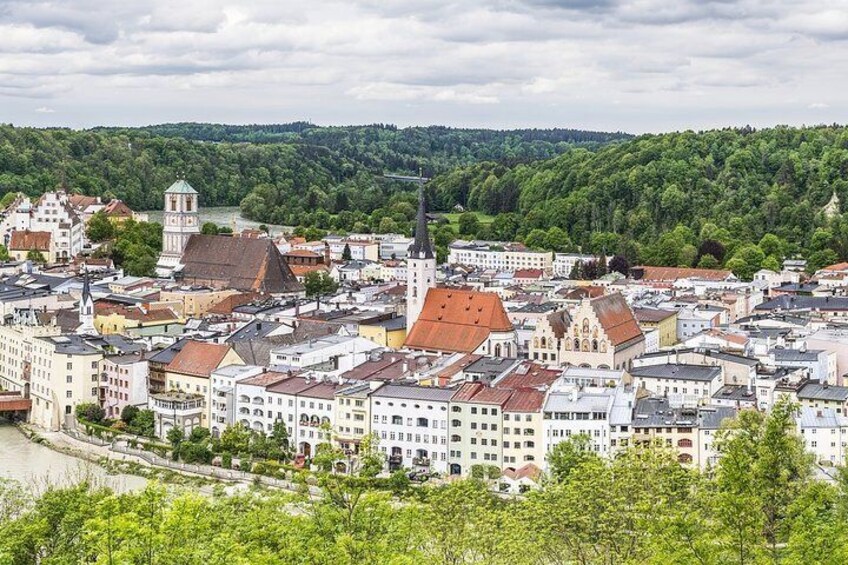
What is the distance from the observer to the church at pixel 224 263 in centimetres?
5778

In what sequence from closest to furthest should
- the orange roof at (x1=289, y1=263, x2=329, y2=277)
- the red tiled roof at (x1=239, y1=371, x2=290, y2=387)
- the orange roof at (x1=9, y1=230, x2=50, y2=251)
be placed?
1. the red tiled roof at (x1=239, y1=371, x2=290, y2=387)
2. the orange roof at (x1=289, y1=263, x2=329, y2=277)
3. the orange roof at (x1=9, y1=230, x2=50, y2=251)

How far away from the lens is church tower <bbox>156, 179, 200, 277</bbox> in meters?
64.1

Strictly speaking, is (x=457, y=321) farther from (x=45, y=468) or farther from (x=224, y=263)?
(x=224, y=263)

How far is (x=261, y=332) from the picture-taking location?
140 ft

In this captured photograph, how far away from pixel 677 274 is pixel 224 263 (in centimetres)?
2339

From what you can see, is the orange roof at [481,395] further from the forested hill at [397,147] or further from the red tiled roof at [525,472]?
the forested hill at [397,147]

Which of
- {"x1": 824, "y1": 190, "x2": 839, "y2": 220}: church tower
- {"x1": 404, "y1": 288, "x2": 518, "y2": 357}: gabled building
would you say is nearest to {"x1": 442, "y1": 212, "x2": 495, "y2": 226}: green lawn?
{"x1": 824, "y1": 190, "x2": 839, "y2": 220}: church tower

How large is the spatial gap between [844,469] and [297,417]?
14523 mm

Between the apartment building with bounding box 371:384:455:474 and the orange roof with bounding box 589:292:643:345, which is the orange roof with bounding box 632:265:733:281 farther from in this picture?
the apartment building with bounding box 371:384:455:474

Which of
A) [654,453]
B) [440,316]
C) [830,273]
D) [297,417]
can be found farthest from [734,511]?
[830,273]

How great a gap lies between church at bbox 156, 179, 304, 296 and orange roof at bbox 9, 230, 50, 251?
8.48m

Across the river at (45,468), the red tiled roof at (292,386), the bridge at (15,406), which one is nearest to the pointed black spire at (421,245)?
the red tiled roof at (292,386)

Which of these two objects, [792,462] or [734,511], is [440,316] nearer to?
[792,462]

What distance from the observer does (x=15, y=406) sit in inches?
1542
